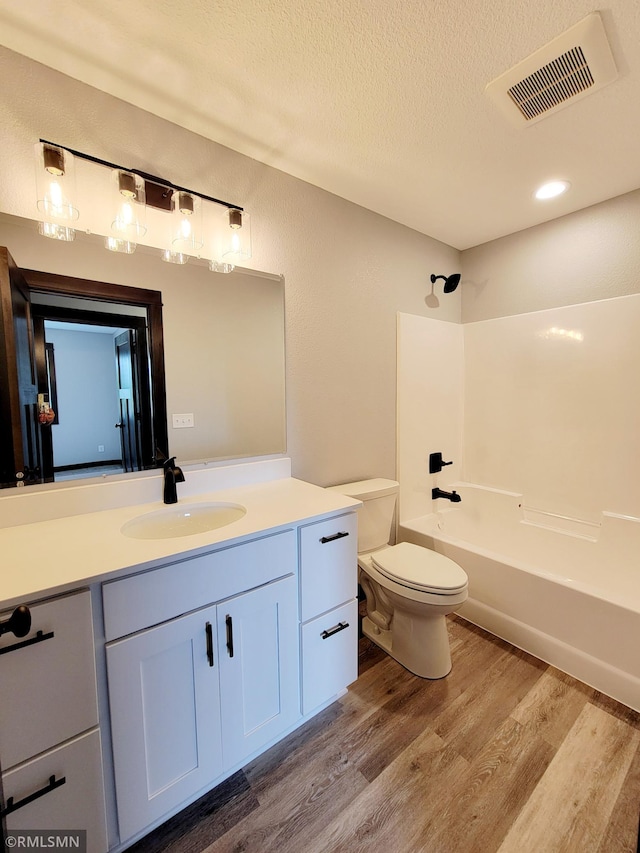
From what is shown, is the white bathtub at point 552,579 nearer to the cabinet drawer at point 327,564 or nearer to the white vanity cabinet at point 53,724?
the cabinet drawer at point 327,564

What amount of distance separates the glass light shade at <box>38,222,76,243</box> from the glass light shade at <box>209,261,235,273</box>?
499 millimetres

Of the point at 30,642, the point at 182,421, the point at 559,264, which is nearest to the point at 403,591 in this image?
the point at 182,421

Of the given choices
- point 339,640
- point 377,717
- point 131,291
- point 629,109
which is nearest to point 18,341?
point 131,291

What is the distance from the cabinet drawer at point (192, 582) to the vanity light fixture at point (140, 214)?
117 centimetres

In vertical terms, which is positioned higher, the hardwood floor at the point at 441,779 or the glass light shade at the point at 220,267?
the glass light shade at the point at 220,267

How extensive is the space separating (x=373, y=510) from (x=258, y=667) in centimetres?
100

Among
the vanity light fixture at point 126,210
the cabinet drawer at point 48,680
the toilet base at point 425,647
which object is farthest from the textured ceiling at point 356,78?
the toilet base at point 425,647

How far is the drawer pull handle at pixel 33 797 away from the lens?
30.8 inches

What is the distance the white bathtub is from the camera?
1.53m

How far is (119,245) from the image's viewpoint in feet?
4.41

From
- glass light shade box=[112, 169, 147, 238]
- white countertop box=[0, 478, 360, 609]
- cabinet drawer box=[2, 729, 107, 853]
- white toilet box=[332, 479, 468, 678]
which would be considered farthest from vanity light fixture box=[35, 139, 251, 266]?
cabinet drawer box=[2, 729, 107, 853]

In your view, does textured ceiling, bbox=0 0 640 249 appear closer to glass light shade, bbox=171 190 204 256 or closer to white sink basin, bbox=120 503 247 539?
glass light shade, bbox=171 190 204 256

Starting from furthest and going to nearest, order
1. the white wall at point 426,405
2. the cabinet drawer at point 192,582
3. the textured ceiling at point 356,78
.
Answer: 1. the white wall at point 426,405
2. the textured ceiling at point 356,78
3. the cabinet drawer at point 192,582

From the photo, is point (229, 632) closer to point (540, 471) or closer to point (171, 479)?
point (171, 479)
